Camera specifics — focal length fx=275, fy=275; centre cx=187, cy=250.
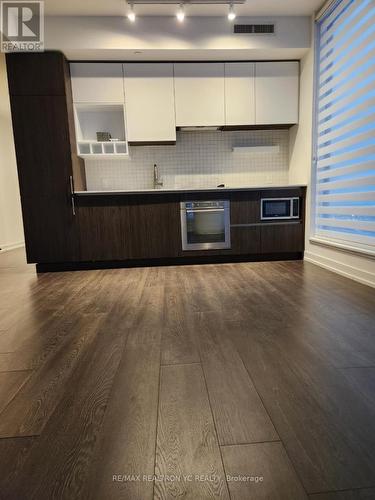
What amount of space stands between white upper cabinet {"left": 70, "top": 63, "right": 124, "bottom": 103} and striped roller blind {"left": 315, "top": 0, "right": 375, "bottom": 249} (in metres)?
2.22

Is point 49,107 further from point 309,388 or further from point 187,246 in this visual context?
point 309,388

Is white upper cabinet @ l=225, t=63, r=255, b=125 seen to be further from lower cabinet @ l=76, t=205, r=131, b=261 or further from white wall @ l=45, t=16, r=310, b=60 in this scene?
lower cabinet @ l=76, t=205, r=131, b=261

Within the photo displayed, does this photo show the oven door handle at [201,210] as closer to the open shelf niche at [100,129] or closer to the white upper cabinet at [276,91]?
the open shelf niche at [100,129]

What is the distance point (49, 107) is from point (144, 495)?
3410mm

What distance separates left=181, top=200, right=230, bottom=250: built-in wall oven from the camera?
10.4 feet

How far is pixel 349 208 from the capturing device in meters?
2.46

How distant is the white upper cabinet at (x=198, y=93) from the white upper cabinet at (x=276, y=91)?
1.49 feet

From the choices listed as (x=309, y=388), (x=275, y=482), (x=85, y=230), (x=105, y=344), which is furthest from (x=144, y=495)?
(x=85, y=230)

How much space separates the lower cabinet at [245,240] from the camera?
128 inches

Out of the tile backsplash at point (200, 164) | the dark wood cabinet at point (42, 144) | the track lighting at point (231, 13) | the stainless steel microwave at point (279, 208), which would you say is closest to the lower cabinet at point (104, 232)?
the dark wood cabinet at point (42, 144)

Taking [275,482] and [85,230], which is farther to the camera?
[85,230]

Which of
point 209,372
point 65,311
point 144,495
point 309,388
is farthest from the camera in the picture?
point 65,311

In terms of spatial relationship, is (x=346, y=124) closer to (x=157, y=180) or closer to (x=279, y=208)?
(x=279, y=208)

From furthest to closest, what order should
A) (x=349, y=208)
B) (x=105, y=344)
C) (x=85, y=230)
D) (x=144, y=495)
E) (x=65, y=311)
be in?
(x=85, y=230) → (x=349, y=208) → (x=65, y=311) → (x=105, y=344) → (x=144, y=495)
